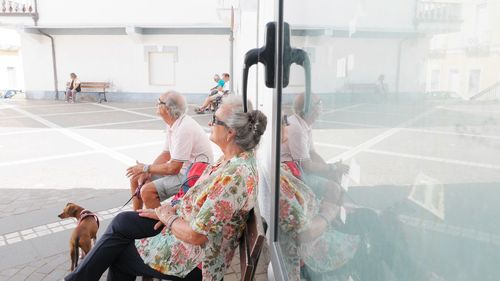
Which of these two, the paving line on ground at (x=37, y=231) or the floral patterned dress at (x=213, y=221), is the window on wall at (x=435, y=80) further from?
the paving line on ground at (x=37, y=231)

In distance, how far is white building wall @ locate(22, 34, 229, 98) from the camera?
1989cm

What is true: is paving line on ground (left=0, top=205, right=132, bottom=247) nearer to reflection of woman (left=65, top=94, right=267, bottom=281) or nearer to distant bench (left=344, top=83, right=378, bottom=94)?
reflection of woman (left=65, top=94, right=267, bottom=281)

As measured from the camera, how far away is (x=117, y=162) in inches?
274

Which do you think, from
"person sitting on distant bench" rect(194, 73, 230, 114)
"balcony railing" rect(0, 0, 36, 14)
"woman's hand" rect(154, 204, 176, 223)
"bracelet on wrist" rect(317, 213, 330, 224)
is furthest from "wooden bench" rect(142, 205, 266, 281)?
"balcony railing" rect(0, 0, 36, 14)

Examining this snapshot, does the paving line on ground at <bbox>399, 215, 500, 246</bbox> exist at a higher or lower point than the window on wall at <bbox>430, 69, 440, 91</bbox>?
lower

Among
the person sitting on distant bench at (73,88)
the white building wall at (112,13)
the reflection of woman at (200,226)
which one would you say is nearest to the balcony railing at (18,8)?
the white building wall at (112,13)

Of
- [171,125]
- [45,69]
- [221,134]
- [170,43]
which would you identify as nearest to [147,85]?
[170,43]

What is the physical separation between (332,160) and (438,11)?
0.73 metres

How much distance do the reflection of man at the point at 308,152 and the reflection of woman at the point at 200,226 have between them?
11.5 inches

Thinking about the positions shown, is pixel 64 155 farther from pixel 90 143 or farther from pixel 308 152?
pixel 308 152

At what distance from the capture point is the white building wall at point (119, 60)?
65.3 ft

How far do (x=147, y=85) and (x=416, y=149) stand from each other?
20473 millimetres

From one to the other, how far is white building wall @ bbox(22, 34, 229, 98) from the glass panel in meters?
18.8

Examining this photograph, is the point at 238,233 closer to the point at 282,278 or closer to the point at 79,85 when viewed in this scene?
the point at 282,278
